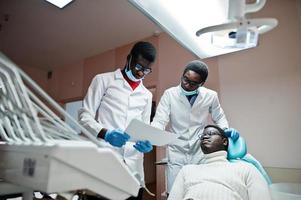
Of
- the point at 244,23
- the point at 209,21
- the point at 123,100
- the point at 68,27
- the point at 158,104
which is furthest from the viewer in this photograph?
the point at 68,27

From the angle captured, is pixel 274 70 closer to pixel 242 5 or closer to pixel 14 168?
pixel 242 5

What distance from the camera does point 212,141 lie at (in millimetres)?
1617

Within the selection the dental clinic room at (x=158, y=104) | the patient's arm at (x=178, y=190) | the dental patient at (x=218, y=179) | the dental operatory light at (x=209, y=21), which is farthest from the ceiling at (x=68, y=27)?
the patient's arm at (x=178, y=190)

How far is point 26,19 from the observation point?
2807 mm

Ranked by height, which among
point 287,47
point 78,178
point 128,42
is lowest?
point 78,178

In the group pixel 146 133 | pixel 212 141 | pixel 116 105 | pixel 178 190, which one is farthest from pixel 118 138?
pixel 212 141

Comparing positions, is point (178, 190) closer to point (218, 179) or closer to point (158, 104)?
point (218, 179)

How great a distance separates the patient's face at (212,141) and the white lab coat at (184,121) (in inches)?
6.6

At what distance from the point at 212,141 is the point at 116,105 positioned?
0.73 m

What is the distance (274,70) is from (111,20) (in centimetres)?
197

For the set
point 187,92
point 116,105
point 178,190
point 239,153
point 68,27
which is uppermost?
point 68,27

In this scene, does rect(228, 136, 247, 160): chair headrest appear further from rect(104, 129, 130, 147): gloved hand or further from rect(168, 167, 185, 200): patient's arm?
rect(104, 129, 130, 147): gloved hand

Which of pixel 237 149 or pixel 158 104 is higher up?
pixel 158 104

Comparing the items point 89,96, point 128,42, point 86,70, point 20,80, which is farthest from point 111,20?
point 20,80
